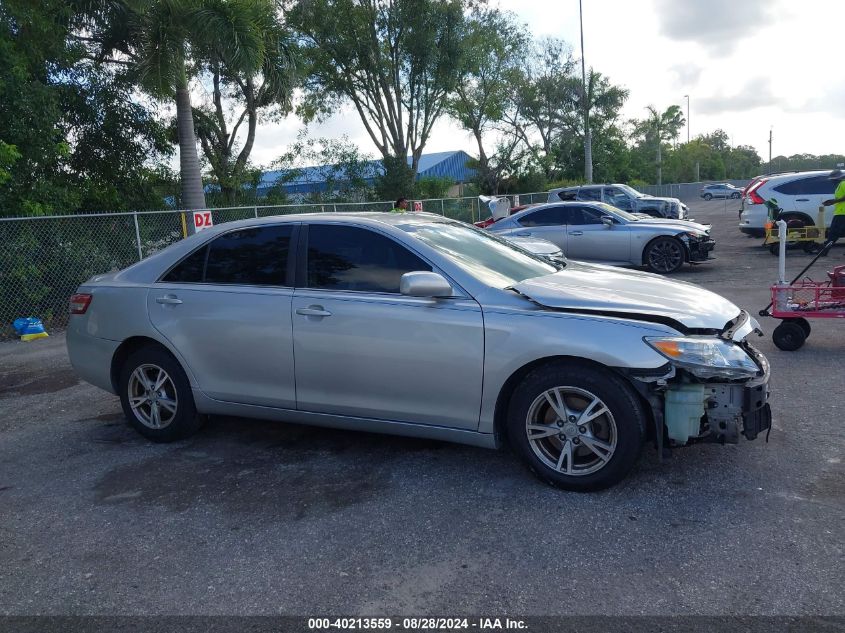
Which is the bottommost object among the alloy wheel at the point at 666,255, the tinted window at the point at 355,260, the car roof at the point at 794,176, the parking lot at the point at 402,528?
the parking lot at the point at 402,528

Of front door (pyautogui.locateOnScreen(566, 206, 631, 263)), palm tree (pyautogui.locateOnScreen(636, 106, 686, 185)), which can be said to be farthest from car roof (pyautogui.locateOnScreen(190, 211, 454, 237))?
palm tree (pyautogui.locateOnScreen(636, 106, 686, 185))

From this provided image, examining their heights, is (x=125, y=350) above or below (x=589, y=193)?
below

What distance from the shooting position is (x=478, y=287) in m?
4.19

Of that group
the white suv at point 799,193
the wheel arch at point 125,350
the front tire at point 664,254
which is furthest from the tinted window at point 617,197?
the wheel arch at point 125,350

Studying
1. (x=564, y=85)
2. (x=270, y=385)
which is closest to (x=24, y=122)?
(x=270, y=385)

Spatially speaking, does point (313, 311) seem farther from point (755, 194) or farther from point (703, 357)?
point (755, 194)

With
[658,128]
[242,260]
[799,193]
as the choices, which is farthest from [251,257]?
[658,128]

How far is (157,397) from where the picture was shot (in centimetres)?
518

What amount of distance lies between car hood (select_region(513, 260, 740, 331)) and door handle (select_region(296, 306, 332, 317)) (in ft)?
4.06

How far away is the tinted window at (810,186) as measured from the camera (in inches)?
631

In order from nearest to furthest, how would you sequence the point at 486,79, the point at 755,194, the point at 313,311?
the point at 313,311 < the point at 755,194 < the point at 486,79

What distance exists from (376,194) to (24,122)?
50.9ft

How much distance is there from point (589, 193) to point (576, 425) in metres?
19.8

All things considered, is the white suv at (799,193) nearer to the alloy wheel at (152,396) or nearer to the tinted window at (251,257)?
the tinted window at (251,257)
